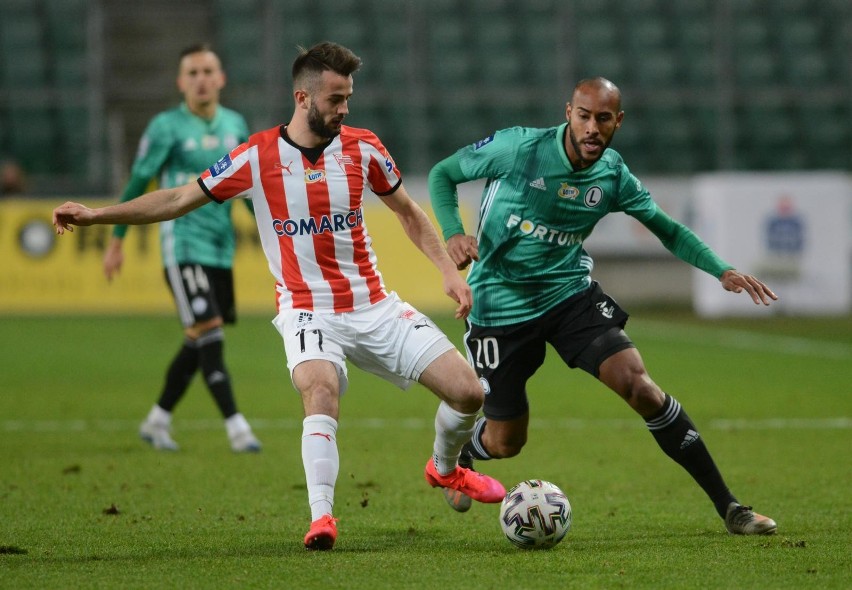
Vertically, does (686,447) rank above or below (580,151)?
below

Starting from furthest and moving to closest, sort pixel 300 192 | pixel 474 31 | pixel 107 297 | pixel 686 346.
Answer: pixel 474 31, pixel 107 297, pixel 686 346, pixel 300 192

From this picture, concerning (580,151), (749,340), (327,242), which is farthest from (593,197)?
(749,340)

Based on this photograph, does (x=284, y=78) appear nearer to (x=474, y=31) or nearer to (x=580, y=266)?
(x=474, y=31)

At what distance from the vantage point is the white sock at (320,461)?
510cm

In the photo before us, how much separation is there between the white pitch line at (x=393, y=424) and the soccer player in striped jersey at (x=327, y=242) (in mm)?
3807

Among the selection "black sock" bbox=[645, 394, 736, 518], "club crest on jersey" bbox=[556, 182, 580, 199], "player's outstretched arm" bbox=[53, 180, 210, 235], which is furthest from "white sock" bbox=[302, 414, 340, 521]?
"club crest on jersey" bbox=[556, 182, 580, 199]

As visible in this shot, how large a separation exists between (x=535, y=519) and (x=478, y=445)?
1.24 m

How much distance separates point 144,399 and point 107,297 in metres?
8.97

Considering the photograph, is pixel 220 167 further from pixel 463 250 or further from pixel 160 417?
pixel 160 417

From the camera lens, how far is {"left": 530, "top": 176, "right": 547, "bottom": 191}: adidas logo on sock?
5.91 metres

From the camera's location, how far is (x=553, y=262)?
19.8ft

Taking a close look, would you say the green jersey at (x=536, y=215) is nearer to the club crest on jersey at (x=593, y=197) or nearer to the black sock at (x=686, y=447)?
the club crest on jersey at (x=593, y=197)

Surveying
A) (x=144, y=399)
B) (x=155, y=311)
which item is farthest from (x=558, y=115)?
(x=144, y=399)

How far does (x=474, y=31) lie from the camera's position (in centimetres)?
2419
